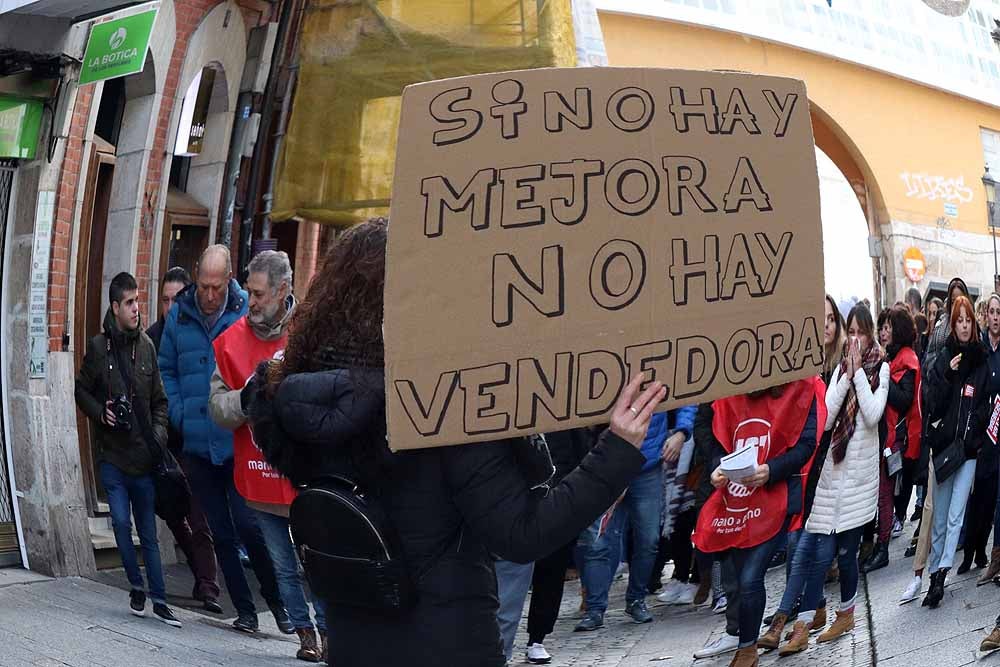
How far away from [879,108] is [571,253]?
2665 centimetres

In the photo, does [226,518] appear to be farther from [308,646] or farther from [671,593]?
[671,593]

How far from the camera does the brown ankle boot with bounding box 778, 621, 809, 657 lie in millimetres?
8016

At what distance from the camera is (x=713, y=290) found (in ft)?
11.5

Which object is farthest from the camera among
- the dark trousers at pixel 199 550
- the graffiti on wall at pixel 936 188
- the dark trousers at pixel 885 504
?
the graffiti on wall at pixel 936 188

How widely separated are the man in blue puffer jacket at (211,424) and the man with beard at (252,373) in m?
0.54

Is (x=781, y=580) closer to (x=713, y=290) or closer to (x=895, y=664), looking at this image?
(x=895, y=664)

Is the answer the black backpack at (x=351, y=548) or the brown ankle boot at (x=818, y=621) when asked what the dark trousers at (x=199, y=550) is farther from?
the black backpack at (x=351, y=548)

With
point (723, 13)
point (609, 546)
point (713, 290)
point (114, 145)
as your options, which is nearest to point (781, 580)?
point (609, 546)

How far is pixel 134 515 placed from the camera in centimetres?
856

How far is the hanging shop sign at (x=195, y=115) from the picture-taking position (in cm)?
1296

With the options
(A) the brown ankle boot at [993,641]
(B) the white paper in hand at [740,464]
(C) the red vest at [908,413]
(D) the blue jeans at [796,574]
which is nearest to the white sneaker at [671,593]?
(C) the red vest at [908,413]

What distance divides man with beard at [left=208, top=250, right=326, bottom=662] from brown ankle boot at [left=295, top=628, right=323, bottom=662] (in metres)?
0.24

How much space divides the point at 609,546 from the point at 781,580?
6.04 ft

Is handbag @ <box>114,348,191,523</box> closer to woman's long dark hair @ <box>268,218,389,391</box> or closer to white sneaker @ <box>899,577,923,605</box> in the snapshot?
white sneaker @ <box>899,577,923,605</box>
